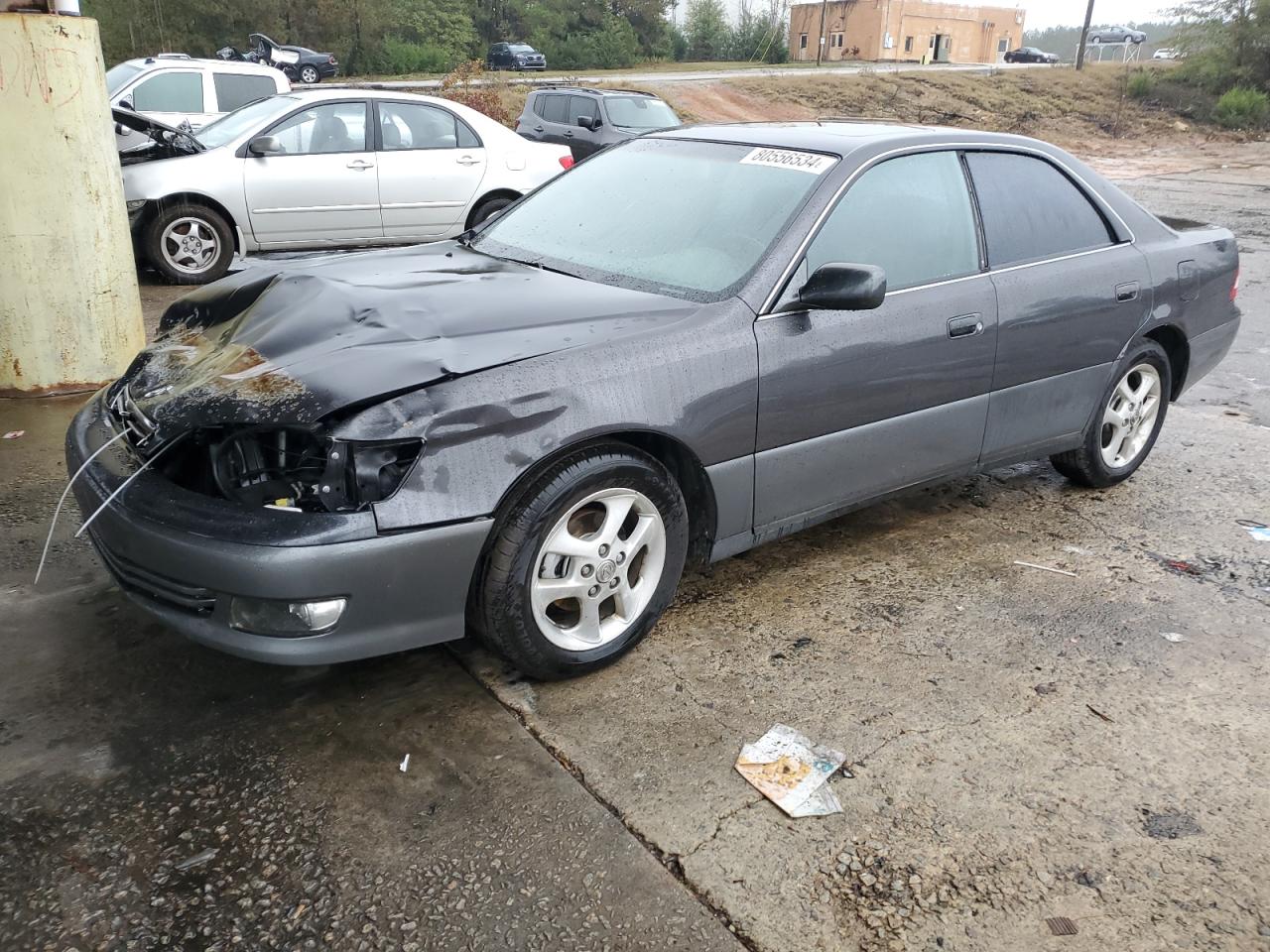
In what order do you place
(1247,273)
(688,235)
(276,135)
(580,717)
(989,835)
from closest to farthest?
(989,835)
(580,717)
(688,235)
(276,135)
(1247,273)

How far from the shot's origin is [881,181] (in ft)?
12.3

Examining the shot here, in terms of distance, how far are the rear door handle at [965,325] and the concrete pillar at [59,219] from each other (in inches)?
172

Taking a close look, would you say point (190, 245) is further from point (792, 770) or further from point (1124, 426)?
point (792, 770)

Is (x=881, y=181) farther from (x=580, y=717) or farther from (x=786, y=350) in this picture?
(x=580, y=717)

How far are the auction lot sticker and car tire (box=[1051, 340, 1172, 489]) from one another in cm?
181

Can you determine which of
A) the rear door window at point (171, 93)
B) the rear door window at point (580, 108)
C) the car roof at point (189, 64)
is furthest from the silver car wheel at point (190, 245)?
the rear door window at point (580, 108)

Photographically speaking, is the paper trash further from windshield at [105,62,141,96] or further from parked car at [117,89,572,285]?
windshield at [105,62,141,96]

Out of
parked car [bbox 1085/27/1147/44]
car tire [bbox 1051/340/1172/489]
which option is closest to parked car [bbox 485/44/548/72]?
car tire [bbox 1051/340/1172/489]

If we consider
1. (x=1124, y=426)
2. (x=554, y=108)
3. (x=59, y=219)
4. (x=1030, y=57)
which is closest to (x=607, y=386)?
(x=1124, y=426)

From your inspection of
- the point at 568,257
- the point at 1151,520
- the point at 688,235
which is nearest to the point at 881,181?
the point at 688,235

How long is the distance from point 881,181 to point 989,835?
229 cm

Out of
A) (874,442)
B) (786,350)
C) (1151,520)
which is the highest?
(786,350)

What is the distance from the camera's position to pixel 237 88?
39.8 feet

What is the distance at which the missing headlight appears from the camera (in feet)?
8.80
